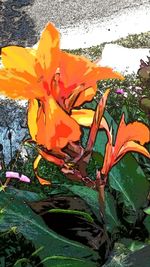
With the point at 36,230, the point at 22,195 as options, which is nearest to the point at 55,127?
the point at 36,230

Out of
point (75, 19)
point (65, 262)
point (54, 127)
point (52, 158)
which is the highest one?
point (75, 19)

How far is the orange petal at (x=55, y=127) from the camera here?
1.58 meters

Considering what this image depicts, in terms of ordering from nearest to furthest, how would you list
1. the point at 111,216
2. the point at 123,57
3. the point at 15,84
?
the point at 15,84 → the point at 111,216 → the point at 123,57

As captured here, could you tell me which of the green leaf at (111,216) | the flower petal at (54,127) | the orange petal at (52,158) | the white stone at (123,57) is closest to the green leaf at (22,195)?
the green leaf at (111,216)

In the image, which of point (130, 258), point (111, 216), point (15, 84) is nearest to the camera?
point (15, 84)

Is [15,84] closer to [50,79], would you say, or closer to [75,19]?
[50,79]

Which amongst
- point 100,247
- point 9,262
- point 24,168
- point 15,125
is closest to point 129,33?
point 15,125

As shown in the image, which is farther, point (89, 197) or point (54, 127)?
point (89, 197)

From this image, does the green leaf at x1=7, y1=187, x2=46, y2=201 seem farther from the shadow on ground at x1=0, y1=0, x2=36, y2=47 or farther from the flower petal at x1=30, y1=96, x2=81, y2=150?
the shadow on ground at x1=0, y1=0, x2=36, y2=47

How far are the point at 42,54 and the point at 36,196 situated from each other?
1072 mm

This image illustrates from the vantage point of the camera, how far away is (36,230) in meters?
2.32

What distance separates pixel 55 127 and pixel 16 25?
199 inches

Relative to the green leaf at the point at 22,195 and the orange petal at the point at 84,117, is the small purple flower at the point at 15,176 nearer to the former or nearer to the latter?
the green leaf at the point at 22,195

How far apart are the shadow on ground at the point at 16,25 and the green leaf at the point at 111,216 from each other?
3883 millimetres
